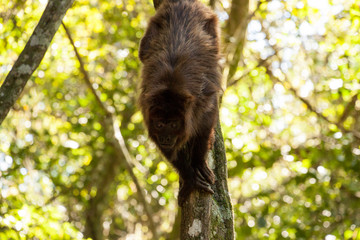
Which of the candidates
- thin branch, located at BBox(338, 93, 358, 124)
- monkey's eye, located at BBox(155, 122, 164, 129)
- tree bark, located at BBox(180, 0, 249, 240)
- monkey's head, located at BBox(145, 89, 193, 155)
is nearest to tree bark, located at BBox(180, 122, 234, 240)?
tree bark, located at BBox(180, 0, 249, 240)

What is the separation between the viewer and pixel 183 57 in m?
4.52

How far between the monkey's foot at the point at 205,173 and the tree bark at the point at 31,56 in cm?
175

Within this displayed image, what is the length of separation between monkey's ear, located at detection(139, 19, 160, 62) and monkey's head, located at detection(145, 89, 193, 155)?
2.52 feet

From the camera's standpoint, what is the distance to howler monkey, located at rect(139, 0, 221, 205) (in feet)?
14.0

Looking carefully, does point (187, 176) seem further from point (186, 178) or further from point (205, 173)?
point (205, 173)

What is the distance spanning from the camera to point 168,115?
432 centimetres

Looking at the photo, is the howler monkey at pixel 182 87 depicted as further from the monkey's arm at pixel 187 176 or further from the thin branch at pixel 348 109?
the thin branch at pixel 348 109

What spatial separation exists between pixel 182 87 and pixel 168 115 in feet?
0.97

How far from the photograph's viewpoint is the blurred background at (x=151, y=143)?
→ 7.38 metres

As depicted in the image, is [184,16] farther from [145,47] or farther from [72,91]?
[72,91]

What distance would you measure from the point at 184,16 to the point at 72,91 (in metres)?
5.20

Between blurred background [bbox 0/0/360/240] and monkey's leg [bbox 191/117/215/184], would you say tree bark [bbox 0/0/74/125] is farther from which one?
blurred background [bbox 0/0/360/240]

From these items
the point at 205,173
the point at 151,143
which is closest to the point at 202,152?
the point at 205,173

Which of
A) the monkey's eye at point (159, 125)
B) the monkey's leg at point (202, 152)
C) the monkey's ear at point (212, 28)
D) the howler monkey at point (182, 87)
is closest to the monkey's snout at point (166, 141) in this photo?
the howler monkey at point (182, 87)
